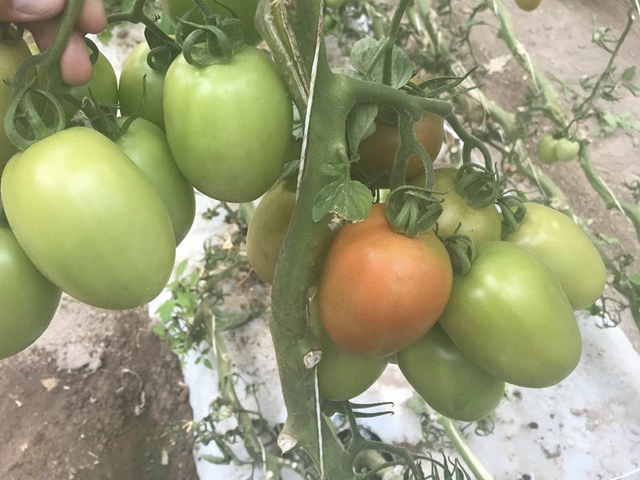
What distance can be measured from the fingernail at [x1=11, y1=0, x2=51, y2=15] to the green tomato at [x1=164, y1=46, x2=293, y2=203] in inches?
4.6

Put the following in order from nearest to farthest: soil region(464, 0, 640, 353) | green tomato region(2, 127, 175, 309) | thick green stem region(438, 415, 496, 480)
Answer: green tomato region(2, 127, 175, 309) < thick green stem region(438, 415, 496, 480) < soil region(464, 0, 640, 353)

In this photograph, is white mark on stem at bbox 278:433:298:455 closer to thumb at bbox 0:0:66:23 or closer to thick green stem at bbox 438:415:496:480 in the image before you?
thumb at bbox 0:0:66:23

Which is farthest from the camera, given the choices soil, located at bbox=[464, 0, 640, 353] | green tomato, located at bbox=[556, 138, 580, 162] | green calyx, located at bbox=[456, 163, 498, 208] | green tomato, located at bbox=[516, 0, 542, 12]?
soil, located at bbox=[464, 0, 640, 353]

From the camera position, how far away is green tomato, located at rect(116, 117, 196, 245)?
469 millimetres

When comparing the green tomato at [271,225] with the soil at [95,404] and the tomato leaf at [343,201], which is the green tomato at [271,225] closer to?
the tomato leaf at [343,201]

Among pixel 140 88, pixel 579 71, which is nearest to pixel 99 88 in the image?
pixel 140 88

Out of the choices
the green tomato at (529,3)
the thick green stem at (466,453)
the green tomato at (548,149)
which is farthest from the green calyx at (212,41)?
the green tomato at (548,149)

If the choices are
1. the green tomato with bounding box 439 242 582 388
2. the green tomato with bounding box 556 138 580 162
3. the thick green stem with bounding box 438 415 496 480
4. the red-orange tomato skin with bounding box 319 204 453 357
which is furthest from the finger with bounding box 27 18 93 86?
the green tomato with bounding box 556 138 580 162

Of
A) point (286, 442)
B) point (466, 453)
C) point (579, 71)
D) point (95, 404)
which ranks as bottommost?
point (95, 404)

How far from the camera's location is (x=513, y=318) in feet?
1.55

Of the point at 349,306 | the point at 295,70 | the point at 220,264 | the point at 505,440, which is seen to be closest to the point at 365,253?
the point at 349,306

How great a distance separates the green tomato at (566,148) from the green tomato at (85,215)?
1292 mm

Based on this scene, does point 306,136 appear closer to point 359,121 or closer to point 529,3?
point 359,121

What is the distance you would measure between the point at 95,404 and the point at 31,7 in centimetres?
119
